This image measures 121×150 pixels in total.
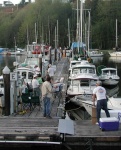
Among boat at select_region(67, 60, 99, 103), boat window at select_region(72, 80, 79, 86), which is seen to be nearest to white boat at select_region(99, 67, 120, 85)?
boat at select_region(67, 60, 99, 103)

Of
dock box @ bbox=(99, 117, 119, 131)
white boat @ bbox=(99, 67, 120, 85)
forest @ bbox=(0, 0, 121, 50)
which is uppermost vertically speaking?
forest @ bbox=(0, 0, 121, 50)

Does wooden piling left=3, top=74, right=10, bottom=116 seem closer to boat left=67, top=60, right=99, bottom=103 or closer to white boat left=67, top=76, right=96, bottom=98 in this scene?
boat left=67, top=60, right=99, bottom=103

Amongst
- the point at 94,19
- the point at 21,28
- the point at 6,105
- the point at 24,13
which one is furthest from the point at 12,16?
the point at 6,105

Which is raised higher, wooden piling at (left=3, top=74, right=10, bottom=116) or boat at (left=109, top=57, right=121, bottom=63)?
wooden piling at (left=3, top=74, right=10, bottom=116)

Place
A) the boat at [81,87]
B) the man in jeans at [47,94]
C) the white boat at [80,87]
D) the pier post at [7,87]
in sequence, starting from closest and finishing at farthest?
1. the man in jeans at [47,94]
2. the pier post at [7,87]
3. the boat at [81,87]
4. the white boat at [80,87]

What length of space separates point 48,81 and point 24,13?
122 metres

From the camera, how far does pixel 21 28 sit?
125375 millimetres

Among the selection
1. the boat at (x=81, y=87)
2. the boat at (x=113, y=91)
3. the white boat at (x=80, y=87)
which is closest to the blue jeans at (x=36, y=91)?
the boat at (x=81, y=87)

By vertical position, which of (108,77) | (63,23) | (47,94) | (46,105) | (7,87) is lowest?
(108,77)

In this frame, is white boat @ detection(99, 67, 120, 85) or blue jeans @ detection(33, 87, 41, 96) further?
white boat @ detection(99, 67, 120, 85)

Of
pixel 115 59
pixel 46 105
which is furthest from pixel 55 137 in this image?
pixel 115 59

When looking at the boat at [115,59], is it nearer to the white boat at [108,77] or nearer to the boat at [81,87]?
the white boat at [108,77]

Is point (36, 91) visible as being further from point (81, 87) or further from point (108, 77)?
point (108, 77)

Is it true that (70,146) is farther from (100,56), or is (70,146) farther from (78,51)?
(100,56)
